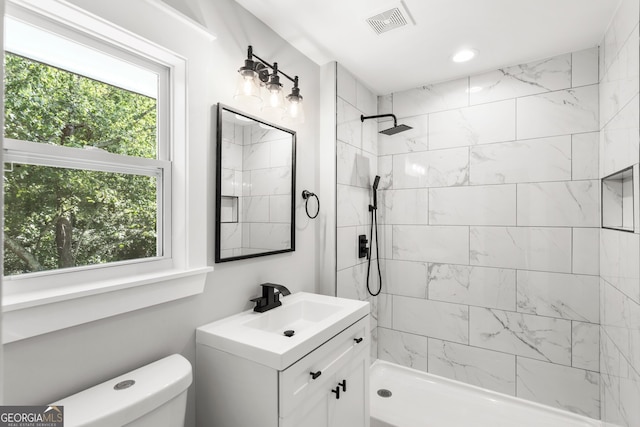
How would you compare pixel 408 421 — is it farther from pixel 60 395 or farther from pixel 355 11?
pixel 355 11

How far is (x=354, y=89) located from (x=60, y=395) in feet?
7.91

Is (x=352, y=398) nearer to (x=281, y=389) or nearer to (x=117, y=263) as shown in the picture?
(x=281, y=389)

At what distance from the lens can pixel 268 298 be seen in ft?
5.59

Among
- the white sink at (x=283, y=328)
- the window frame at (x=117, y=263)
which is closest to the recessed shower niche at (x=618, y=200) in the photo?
the white sink at (x=283, y=328)

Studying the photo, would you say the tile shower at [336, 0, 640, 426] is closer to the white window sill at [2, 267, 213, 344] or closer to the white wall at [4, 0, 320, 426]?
the white wall at [4, 0, 320, 426]

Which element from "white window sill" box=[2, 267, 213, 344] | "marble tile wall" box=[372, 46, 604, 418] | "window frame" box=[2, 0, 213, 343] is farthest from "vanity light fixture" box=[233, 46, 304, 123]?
"white window sill" box=[2, 267, 213, 344]

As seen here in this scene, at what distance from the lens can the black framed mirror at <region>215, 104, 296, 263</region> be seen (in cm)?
158

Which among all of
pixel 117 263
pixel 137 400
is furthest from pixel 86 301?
pixel 137 400

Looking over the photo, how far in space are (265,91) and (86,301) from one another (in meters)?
1.31

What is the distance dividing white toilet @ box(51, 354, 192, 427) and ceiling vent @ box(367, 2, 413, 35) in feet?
6.31

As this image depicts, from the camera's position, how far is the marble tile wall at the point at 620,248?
4.57 ft

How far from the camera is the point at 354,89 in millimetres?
2512

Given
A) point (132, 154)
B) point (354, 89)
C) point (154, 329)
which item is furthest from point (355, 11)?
point (154, 329)

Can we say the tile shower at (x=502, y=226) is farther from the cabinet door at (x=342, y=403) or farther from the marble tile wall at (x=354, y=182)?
the cabinet door at (x=342, y=403)
